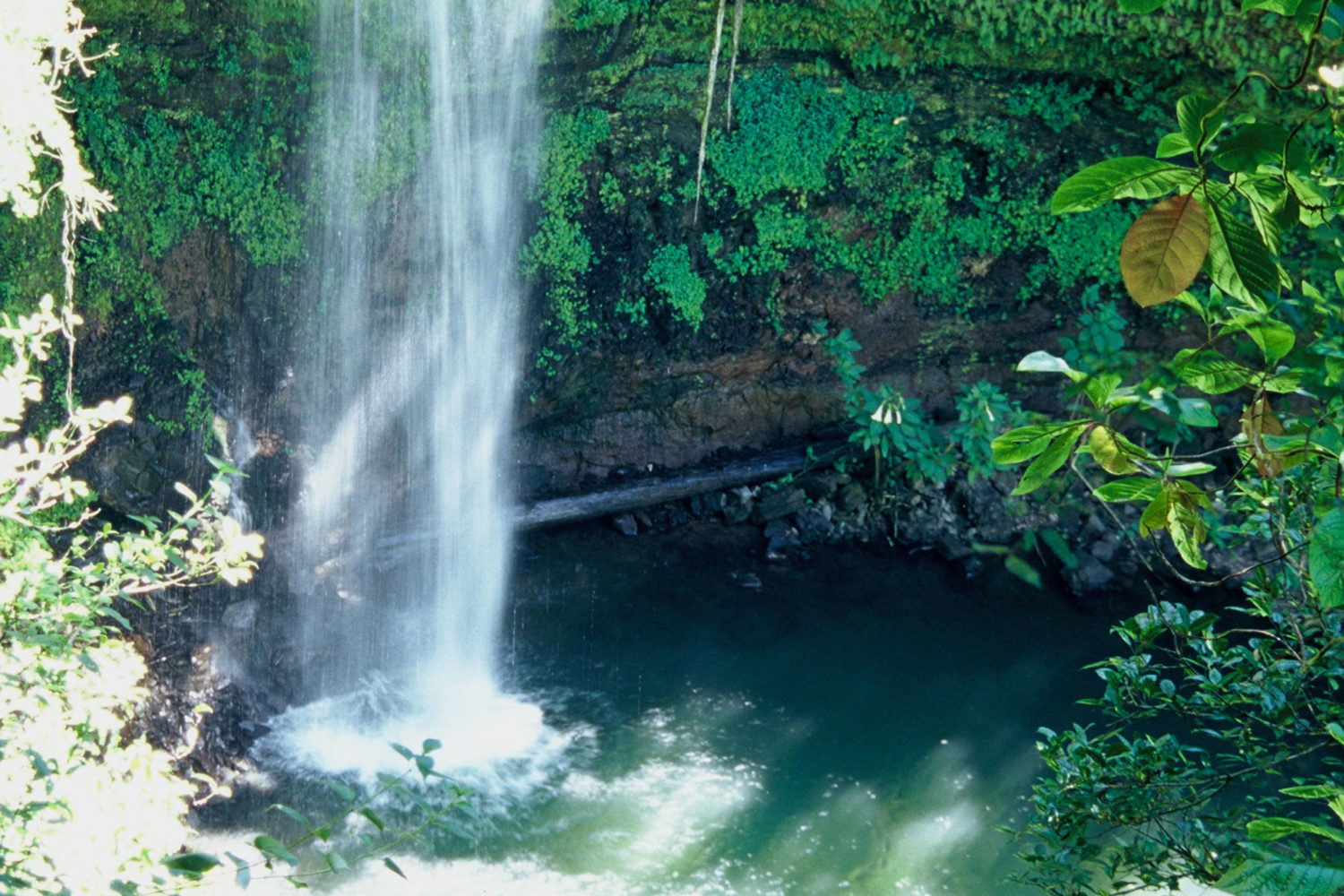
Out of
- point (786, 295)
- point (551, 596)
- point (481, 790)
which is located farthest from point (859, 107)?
point (481, 790)

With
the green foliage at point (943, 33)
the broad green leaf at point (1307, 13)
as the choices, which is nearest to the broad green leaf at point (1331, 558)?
the broad green leaf at point (1307, 13)

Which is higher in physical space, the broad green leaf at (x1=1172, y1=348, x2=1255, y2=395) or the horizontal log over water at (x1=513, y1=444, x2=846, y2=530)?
the horizontal log over water at (x1=513, y1=444, x2=846, y2=530)

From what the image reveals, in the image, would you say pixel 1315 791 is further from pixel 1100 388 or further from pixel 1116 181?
pixel 1116 181

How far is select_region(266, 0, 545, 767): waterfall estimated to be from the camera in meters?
6.44

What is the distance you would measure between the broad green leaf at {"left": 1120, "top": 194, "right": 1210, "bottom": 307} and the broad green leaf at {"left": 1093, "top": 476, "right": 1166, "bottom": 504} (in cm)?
32

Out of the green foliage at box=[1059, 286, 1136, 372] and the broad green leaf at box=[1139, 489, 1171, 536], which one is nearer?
the broad green leaf at box=[1139, 489, 1171, 536]

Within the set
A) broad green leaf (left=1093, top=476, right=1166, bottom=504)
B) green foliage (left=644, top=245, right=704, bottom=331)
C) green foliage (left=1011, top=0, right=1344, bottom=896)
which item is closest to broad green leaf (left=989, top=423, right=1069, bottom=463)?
green foliage (left=1011, top=0, right=1344, bottom=896)

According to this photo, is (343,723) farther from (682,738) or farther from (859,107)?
(859,107)

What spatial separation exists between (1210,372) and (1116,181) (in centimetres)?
36

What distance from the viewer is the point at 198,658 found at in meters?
5.66

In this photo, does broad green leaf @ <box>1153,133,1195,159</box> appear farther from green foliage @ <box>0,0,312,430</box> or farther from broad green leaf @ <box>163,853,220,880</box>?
green foliage @ <box>0,0,312,430</box>

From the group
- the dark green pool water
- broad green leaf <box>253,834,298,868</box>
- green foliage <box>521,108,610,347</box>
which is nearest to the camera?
broad green leaf <box>253,834,298,868</box>

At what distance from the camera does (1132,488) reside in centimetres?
122

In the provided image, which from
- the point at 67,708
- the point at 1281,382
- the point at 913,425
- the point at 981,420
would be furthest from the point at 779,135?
the point at 1281,382
